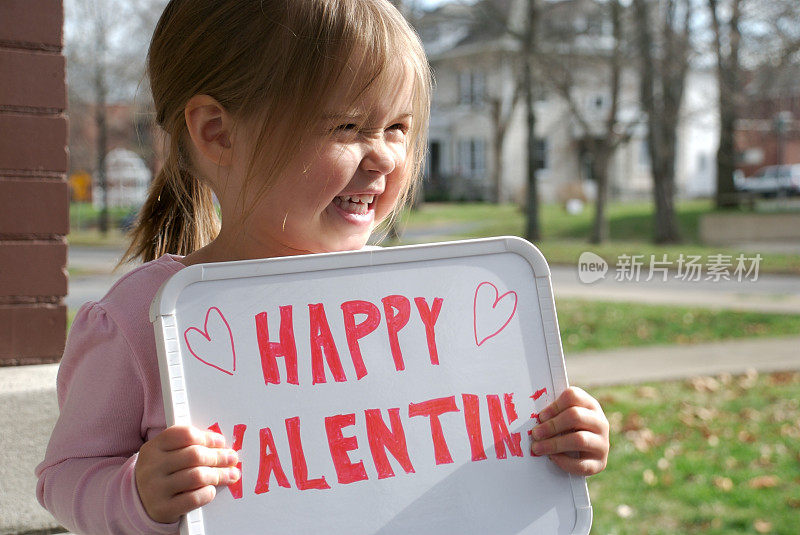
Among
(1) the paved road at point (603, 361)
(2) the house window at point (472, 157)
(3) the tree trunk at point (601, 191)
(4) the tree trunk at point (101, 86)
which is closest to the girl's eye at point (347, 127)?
(1) the paved road at point (603, 361)

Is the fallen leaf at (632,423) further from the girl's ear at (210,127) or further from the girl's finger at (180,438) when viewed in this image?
the girl's finger at (180,438)

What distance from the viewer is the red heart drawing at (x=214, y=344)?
1362 mm

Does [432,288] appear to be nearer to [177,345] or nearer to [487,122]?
[177,345]

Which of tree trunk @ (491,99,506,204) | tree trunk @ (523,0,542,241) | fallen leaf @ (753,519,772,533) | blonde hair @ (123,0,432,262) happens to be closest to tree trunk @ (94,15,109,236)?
tree trunk @ (523,0,542,241)

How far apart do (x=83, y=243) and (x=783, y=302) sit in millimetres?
15793

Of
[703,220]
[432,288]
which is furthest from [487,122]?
[432,288]

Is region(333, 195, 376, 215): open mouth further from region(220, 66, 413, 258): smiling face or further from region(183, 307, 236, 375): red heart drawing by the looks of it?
region(183, 307, 236, 375): red heart drawing

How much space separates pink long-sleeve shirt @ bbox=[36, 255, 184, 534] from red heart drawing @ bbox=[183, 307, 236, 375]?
0.15 meters

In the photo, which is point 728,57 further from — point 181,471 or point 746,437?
point 181,471

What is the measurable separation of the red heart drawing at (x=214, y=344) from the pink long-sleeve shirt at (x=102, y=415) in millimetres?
151

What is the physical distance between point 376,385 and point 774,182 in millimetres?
40755

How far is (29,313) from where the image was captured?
8.17 feet

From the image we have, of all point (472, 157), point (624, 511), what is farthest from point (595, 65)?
point (472, 157)

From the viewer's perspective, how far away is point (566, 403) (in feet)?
4.75
